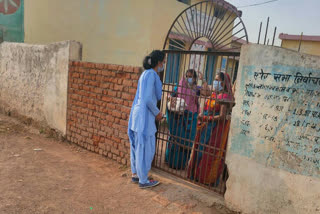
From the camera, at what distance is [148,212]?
2.63 meters

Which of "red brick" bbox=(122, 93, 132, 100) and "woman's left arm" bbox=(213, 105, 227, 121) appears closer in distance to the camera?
"woman's left arm" bbox=(213, 105, 227, 121)

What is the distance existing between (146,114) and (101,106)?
1.35 m

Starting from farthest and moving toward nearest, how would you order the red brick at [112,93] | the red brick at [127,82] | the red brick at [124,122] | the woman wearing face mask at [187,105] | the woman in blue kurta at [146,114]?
the red brick at [112,93] < the red brick at [124,122] < the red brick at [127,82] < the woman wearing face mask at [187,105] < the woman in blue kurta at [146,114]

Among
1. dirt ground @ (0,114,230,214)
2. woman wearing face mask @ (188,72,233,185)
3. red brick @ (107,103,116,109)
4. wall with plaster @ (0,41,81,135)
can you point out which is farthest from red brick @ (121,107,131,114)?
wall with plaster @ (0,41,81,135)

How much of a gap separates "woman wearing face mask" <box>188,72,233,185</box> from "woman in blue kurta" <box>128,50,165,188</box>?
24.3 inches

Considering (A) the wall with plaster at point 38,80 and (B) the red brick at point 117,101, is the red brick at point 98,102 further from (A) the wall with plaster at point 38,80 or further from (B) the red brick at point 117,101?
(A) the wall with plaster at point 38,80

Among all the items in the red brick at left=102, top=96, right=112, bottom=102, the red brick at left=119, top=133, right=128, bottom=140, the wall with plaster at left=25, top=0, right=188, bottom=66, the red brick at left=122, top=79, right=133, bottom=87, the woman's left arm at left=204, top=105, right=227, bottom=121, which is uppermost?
the wall with plaster at left=25, top=0, right=188, bottom=66

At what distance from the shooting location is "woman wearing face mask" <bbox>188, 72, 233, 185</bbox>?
2.98 meters

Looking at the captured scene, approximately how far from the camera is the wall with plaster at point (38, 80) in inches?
181

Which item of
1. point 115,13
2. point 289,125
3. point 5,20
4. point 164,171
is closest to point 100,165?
point 164,171

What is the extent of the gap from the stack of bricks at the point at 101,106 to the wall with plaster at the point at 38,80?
0.26m

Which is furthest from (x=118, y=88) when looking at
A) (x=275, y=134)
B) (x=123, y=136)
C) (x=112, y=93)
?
(x=275, y=134)

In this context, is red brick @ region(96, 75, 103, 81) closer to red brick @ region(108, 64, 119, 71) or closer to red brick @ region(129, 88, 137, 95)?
red brick @ region(108, 64, 119, 71)

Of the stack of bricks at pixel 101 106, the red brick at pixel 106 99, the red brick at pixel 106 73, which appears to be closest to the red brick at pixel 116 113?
the stack of bricks at pixel 101 106
